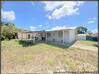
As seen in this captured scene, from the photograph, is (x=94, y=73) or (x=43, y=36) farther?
(x=43, y=36)

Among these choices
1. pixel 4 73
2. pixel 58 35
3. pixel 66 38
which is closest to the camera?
pixel 4 73

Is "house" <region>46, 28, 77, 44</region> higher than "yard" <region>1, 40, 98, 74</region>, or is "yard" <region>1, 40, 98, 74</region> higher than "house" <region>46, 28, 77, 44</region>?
"house" <region>46, 28, 77, 44</region>

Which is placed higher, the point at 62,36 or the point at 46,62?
the point at 62,36

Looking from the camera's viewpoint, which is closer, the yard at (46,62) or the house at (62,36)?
the yard at (46,62)

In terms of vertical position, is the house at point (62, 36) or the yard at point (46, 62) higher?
the house at point (62, 36)

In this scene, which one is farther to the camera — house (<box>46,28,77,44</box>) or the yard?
house (<box>46,28,77,44</box>)

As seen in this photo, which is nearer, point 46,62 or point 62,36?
point 46,62

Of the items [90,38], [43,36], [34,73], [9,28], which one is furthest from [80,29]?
[34,73]

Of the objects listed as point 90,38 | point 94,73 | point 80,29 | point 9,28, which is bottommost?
point 94,73

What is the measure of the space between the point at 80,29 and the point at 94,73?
4471cm

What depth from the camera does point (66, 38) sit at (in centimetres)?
1156

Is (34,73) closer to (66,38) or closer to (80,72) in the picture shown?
(80,72)

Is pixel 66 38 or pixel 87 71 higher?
pixel 66 38

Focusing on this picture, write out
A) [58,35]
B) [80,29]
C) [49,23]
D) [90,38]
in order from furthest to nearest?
[80,29], [49,23], [90,38], [58,35]
